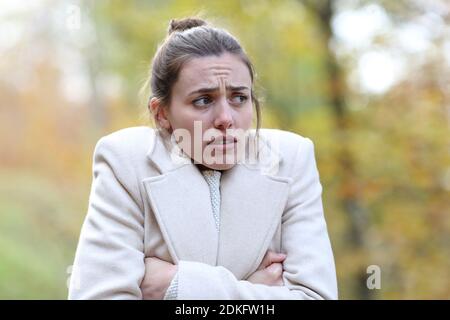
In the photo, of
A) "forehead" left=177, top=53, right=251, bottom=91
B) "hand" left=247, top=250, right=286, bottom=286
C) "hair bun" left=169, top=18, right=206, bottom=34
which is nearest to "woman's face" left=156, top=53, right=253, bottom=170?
"forehead" left=177, top=53, right=251, bottom=91

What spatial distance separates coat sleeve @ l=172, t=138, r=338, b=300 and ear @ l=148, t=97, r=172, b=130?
438 mm

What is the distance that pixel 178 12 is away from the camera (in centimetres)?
724

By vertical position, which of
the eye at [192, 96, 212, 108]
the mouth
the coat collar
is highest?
the eye at [192, 96, 212, 108]

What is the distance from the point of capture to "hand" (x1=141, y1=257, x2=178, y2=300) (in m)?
1.88

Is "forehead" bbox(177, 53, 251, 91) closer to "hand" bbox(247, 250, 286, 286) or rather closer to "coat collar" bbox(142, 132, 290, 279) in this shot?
"coat collar" bbox(142, 132, 290, 279)

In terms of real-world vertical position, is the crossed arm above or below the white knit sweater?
below

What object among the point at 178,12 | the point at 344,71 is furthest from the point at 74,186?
the point at 344,71

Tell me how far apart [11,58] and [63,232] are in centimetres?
277

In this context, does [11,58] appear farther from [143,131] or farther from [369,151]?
[143,131]

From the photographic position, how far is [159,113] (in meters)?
2.12

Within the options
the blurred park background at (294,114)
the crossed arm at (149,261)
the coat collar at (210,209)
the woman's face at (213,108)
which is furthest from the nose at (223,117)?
the blurred park background at (294,114)

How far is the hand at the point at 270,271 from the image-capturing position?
6.41ft

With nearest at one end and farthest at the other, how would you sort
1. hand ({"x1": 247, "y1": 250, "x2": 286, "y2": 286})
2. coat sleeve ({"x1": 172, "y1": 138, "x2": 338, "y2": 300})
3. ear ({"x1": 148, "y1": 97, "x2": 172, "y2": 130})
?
coat sleeve ({"x1": 172, "y1": 138, "x2": 338, "y2": 300}) < hand ({"x1": 247, "y1": 250, "x2": 286, "y2": 286}) < ear ({"x1": 148, "y1": 97, "x2": 172, "y2": 130})

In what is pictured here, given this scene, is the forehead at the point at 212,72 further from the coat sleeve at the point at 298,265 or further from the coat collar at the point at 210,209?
the coat sleeve at the point at 298,265
